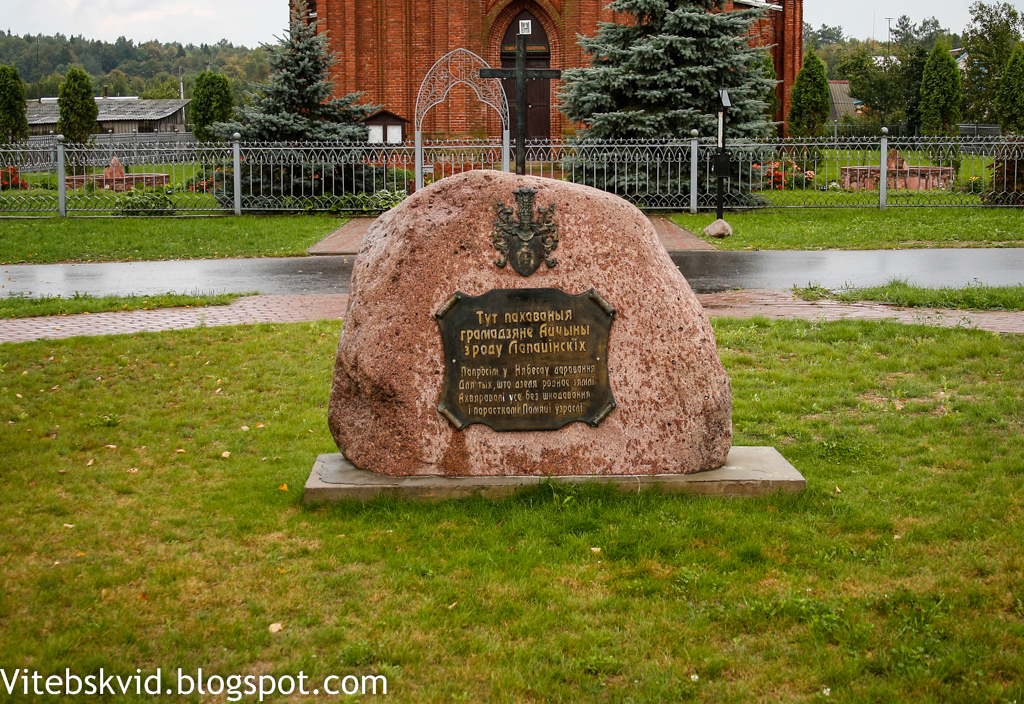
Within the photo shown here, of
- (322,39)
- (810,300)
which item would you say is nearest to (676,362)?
(810,300)

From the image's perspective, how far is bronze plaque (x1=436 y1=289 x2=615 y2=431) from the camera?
15.8ft

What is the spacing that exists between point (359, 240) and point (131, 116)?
68.6 meters

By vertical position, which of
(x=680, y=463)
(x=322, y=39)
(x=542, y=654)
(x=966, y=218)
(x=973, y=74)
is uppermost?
(x=973, y=74)

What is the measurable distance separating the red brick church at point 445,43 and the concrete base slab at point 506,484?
25.0 metres

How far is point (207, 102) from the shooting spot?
39.2 meters

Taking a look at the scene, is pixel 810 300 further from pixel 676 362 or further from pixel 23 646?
pixel 23 646

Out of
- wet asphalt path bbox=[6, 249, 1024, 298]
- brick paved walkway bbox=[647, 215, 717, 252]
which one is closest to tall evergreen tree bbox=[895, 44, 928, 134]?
brick paved walkway bbox=[647, 215, 717, 252]

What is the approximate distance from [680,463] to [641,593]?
1.15 meters

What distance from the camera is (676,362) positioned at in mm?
4812

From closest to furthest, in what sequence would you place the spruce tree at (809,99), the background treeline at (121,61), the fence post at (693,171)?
the fence post at (693,171), the spruce tree at (809,99), the background treeline at (121,61)

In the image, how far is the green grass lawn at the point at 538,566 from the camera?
10.9 ft

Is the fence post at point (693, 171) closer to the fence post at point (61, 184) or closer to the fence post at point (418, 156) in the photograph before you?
the fence post at point (418, 156)

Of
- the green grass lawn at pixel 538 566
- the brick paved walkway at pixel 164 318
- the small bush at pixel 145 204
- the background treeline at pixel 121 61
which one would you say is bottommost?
the green grass lawn at pixel 538 566

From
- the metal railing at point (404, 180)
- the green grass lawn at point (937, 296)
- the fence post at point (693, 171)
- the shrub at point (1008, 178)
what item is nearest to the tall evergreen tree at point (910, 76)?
the shrub at point (1008, 178)
